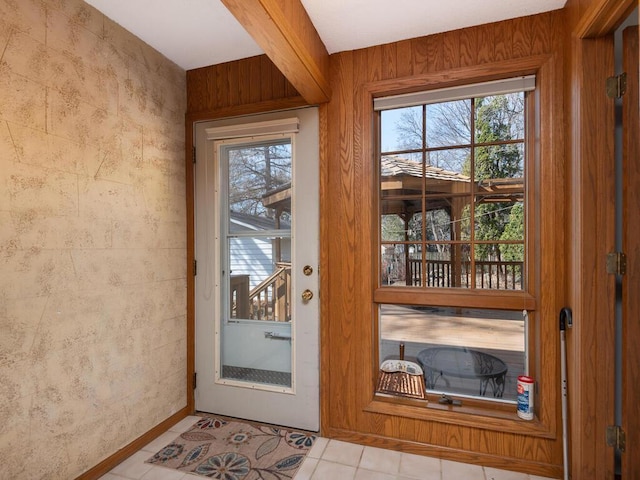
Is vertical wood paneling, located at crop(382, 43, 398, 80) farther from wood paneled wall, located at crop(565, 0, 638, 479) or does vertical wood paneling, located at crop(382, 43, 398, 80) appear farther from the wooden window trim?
wood paneled wall, located at crop(565, 0, 638, 479)

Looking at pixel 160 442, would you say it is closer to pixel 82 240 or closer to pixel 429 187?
pixel 82 240

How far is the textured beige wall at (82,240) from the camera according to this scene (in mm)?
1384

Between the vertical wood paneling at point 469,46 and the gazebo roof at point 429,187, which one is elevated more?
the vertical wood paneling at point 469,46

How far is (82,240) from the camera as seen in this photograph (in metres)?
1.66

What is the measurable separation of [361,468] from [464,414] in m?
0.67

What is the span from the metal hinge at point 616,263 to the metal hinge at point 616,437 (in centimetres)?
74

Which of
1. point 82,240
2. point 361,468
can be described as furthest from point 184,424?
point 82,240

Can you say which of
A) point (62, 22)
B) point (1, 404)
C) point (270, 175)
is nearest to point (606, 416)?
point (270, 175)

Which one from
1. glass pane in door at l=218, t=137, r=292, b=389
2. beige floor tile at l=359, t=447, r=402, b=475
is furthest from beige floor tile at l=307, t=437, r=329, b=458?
glass pane in door at l=218, t=137, r=292, b=389

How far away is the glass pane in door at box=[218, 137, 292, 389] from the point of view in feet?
7.22

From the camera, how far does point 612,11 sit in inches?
53.2

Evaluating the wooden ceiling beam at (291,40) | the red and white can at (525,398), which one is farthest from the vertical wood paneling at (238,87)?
the red and white can at (525,398)

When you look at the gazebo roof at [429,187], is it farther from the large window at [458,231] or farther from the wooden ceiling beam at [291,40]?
the wooden ceiling beam at [291,40]

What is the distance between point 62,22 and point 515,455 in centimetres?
327
